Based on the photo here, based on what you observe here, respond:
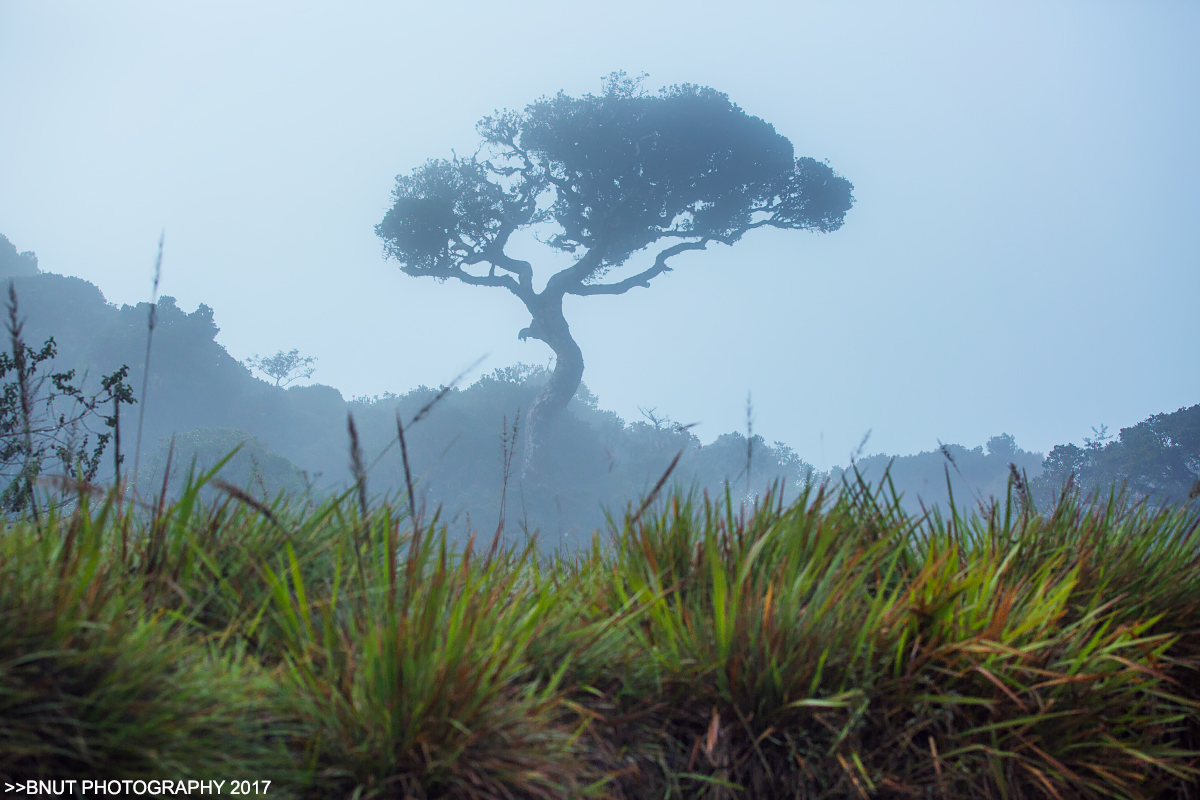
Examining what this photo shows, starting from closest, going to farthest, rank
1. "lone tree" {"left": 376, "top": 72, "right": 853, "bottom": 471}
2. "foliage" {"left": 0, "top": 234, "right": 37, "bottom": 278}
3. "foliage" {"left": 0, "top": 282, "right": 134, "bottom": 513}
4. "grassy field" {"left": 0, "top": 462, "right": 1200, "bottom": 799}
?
"grassy field" {"left": 0, "top": 462, "right": 1200, "bottom": 799} < "foliage" {"left": 0, "top": 282, "right": 134, "bottom": 513} < "lone tree" {"left": 376, "top": 72, "right": 853, "bottom": 471} < "foliage" {"left": 0, "top": 234, "right": 37, "bottom": 278}

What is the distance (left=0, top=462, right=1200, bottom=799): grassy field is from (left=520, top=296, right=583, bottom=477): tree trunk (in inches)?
1173

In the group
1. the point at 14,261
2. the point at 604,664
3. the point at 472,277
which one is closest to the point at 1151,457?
the point at 472,277

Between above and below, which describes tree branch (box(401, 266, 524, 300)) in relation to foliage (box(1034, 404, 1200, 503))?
above

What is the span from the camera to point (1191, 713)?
1.92 m

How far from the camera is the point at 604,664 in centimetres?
184

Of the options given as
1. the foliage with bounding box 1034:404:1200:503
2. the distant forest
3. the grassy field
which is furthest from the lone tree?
the grassy field

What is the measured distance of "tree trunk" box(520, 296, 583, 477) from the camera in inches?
1284

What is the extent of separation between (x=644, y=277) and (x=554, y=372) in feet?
23.2

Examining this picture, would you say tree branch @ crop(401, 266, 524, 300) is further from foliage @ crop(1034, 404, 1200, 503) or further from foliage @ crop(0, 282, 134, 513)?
foliage @ crop(1034, 404, 1200, 503)

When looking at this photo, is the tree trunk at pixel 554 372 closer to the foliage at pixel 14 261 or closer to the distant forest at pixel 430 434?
the distant forest at pixel 430 434

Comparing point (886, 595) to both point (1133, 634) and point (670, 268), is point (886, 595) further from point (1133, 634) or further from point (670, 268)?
point (670, 268)

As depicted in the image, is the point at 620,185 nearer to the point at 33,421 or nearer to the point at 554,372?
the point at 554,372

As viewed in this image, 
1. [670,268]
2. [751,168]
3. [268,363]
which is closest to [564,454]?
[670,268]

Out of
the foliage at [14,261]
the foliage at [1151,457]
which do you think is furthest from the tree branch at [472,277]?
the foliage at [14,261]
